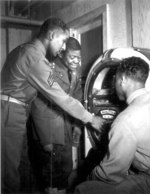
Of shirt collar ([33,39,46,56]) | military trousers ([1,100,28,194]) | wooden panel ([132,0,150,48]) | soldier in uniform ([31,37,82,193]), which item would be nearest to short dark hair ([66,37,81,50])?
soldier in uniform ([31,37,82,193])

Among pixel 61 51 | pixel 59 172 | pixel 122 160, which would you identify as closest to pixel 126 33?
pixel 61 51

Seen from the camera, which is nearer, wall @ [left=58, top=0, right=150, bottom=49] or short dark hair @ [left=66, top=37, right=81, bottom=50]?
wall @ [left=58, top=0, right=150, bottom=49]

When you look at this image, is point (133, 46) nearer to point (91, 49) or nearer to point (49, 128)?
point (91, 49)

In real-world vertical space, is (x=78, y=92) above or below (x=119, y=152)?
above

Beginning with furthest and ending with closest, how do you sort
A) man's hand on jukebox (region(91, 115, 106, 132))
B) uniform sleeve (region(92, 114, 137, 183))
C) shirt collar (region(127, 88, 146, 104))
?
man's hand on jukebox (region(91, 115, 106, 132)) → shirt collar (region(127, 88, 146, 104)) → uniform sleeve (region(92, 114, 137, 183))

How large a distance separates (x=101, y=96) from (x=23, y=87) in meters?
0.46

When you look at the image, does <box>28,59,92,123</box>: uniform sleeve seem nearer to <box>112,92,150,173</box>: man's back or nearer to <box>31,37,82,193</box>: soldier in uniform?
<box>31,37,82,193</box>: soldier in uniform

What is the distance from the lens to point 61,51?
150 cm

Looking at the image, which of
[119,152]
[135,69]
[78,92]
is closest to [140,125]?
[119,152]

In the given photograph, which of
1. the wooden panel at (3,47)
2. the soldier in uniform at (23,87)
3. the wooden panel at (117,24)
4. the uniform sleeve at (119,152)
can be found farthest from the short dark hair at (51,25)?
the uniform sleeve at (119,152)

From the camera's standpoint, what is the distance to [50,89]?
57.7 inches

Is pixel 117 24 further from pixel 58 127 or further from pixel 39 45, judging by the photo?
pixel 58 127

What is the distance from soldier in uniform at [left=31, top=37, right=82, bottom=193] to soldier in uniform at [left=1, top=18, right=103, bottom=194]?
0.07 m

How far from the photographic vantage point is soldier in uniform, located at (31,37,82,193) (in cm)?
154
